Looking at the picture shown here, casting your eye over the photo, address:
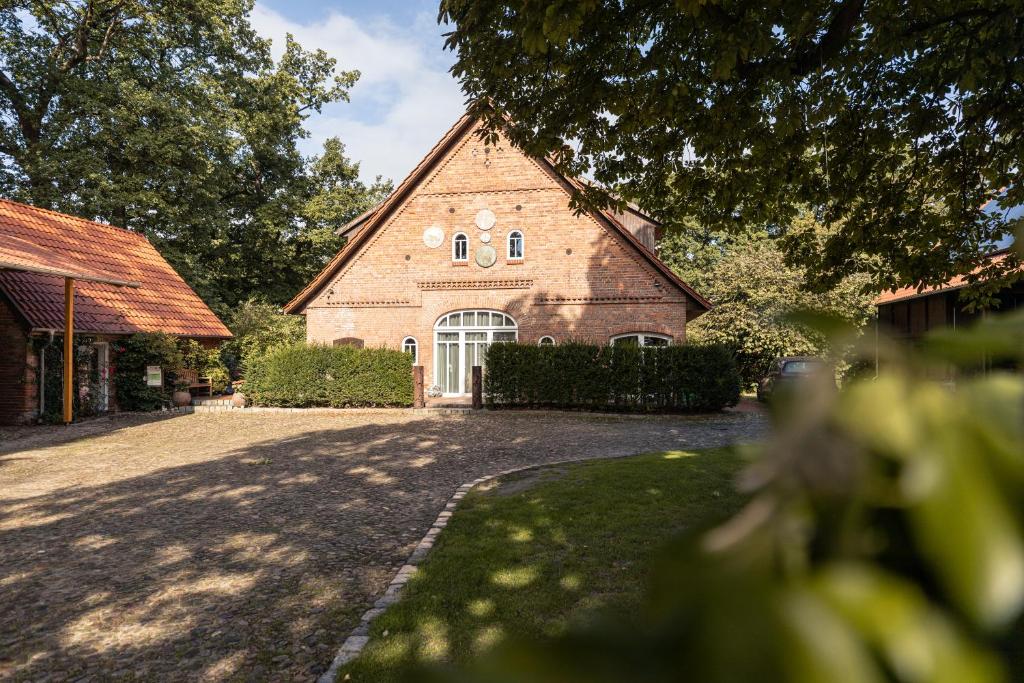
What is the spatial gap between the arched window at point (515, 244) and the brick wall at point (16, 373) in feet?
48.8

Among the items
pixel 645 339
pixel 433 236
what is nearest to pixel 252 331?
pixel 433 236

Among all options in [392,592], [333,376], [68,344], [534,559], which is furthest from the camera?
[333,376]

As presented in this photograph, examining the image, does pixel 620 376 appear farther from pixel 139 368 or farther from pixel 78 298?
pixel 78 298

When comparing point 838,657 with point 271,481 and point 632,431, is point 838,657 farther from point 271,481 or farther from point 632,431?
point 632,431

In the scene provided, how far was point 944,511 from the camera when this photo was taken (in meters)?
0.26

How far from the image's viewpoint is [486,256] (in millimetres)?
22266

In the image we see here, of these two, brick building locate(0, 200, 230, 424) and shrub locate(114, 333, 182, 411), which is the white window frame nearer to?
brick building locate(0, 200, 230, 424)

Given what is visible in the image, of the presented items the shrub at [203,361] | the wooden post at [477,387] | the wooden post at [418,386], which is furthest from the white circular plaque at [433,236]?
the shrub at [203,361]

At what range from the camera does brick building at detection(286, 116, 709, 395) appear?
69.5 feet

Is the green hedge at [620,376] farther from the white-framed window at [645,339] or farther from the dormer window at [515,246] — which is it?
the dormer window at [515,246]

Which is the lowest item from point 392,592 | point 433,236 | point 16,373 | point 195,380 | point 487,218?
point 392,592

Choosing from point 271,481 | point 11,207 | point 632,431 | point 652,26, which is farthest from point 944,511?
point 11,207

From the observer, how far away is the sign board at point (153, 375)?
1822 centimetres

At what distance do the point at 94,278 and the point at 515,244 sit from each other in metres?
13.2
